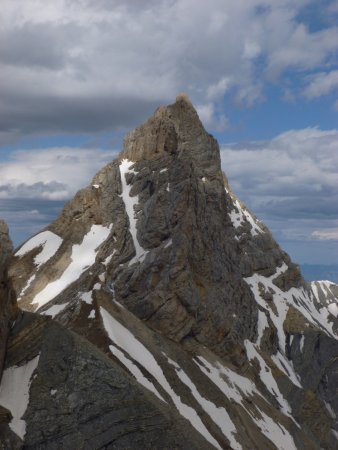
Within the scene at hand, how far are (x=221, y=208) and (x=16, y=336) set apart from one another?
75.2 metres

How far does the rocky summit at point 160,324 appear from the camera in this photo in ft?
118

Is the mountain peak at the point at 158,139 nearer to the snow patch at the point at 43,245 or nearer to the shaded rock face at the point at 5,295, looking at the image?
the snow patch at the point at 43,245

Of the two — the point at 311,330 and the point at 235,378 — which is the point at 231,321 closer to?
the point at 235,378

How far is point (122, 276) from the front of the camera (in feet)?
260

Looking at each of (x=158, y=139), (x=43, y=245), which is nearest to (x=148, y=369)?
(x=43, y=245)

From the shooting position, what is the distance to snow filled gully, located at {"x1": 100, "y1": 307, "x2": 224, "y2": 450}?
4812 centimetres

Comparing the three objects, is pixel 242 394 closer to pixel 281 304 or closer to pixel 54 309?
pixel 54 309

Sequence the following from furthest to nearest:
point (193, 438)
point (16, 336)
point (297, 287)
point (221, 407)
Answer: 1. point (297, 287)
2. point (221, 407)
3. point (16, 336)
4. point (193, 438)

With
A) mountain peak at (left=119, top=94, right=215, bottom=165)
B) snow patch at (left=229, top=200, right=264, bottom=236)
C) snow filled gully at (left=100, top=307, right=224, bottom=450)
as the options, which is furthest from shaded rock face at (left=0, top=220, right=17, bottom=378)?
snow patch at (left=229, top=200, right=264, bottom=236)

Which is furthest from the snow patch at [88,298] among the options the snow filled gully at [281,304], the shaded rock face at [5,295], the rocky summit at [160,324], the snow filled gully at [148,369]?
the snow filled gully at [281,304]

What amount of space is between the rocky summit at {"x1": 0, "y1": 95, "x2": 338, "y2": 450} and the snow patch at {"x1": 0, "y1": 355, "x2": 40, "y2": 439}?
0.08 m

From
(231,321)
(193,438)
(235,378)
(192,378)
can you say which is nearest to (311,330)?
(231,321)

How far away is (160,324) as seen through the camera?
73.4 metres

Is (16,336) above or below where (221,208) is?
below
